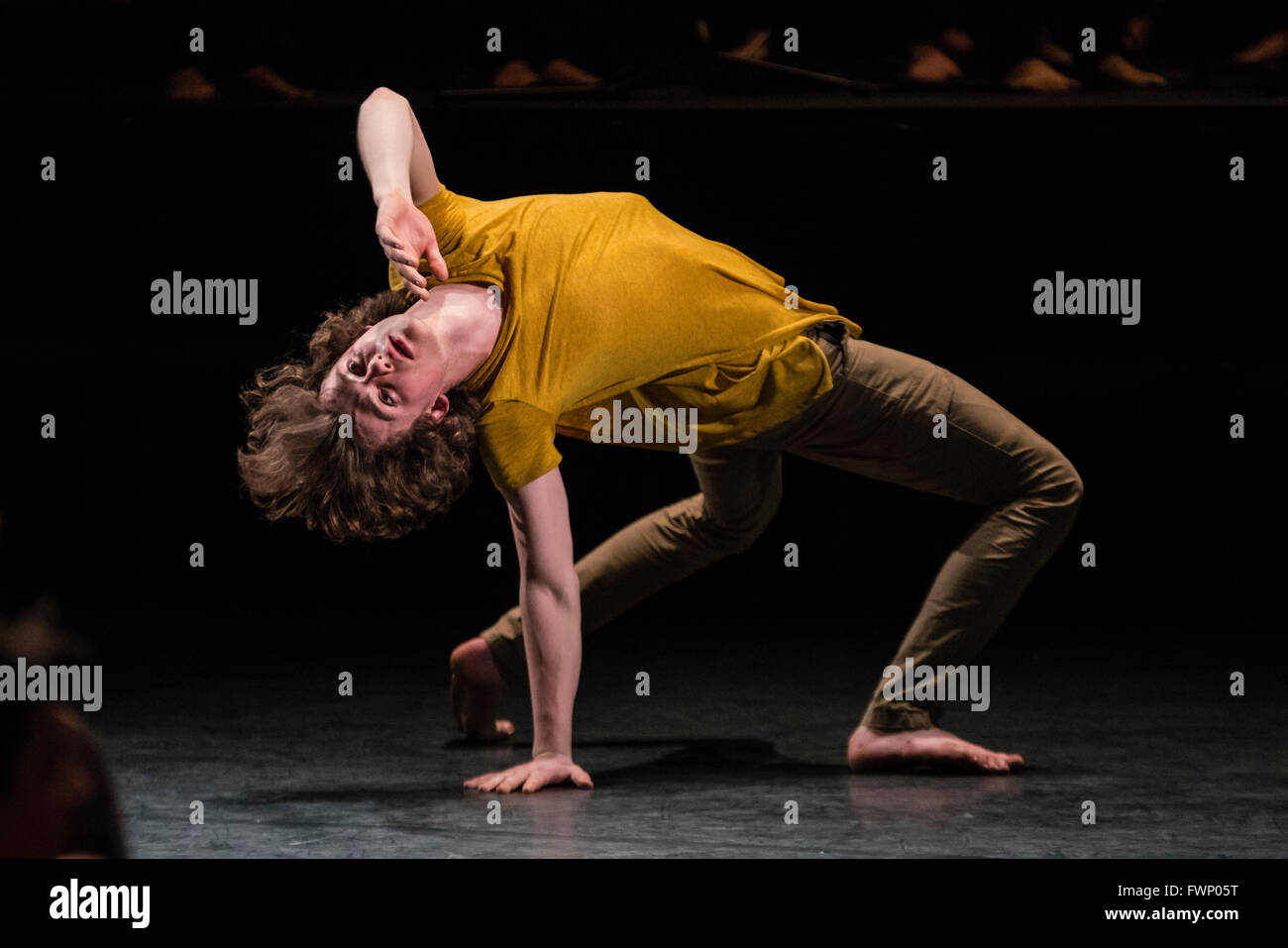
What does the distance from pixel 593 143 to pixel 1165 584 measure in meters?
1.65

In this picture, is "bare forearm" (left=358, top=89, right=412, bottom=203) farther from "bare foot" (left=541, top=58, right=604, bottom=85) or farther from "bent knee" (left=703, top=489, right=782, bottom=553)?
"bare foot" (left=541, top=58, right=604, bottom=85)

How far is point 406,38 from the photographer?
439cm

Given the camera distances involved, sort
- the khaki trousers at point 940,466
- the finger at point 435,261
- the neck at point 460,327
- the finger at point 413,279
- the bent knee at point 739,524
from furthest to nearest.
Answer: the bent knee at point 739,524
the khaki trousers at point 940,466
the neck at point 460,327
the finger at point 435,261
the finger at point 413,279

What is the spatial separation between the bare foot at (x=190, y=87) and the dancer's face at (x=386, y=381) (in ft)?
5.67

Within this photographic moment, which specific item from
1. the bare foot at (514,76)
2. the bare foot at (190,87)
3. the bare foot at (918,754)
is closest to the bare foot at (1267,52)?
the bare foot at (514,76)

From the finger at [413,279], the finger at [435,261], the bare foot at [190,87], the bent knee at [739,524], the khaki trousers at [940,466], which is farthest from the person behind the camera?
the bare foot at [190,87]

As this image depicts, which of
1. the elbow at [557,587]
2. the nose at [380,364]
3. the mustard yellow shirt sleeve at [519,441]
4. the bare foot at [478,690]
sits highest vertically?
the nose at [380,364]

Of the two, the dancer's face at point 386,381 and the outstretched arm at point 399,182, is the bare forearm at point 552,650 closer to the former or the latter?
the dancer's face at point 386,381

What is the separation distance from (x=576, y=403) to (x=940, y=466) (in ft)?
1.81

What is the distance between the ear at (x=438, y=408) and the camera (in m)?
2.57

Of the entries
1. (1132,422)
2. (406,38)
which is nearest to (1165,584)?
(1132,422)

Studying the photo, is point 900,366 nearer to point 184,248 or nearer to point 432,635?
point 432,635

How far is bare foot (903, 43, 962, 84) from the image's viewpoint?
4.15m

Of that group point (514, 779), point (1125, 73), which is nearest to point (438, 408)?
point (514, 779)
